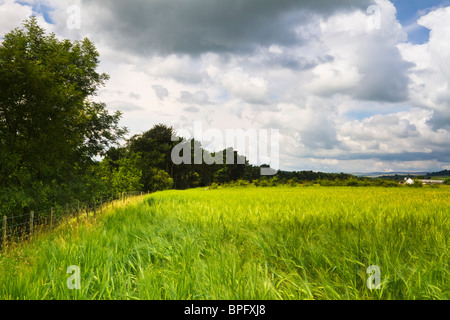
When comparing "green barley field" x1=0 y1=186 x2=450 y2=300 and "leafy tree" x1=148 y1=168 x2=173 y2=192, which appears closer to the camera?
"green barley field" x1=0 y1=186 x2=450 y2=300

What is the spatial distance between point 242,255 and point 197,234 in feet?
5.06

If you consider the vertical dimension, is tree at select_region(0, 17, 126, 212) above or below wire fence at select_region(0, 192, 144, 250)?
above

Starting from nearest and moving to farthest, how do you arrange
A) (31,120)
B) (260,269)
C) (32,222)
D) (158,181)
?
(260,269) < (32,222) < (31,120) < (158,181)

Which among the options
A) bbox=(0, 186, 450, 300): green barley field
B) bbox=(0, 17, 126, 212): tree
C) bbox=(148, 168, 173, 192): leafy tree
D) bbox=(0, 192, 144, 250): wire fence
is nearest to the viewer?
bbox=(0, 186, 450, 300): green barley field

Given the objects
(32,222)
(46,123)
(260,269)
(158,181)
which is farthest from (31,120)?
(158,181)

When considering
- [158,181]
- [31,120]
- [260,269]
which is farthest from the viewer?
[158,181]

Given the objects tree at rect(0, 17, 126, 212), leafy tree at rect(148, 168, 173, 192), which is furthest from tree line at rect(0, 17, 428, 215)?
leafy tree at rect(148, 168, 173, 192)

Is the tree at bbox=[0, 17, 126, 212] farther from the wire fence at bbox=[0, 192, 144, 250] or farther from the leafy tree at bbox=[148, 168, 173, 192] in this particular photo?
the leafy tree at bbox=[148, 168, 173, 192]

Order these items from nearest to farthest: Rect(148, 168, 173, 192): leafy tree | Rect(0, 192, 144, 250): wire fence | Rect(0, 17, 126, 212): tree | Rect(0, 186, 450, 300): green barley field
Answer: Rect(0, 186, 450, 300): green barley field
Rect(0, 192, 144, 250): wire fence
Rect(0, 17, 126, 212): tree
Rect(148, 168, 173, 192): leafy tree

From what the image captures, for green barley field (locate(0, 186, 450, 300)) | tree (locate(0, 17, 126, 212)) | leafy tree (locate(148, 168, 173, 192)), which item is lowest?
leafy tree (locate(148, 168, 173, 192))

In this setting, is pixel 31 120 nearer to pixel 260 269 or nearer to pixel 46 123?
pixel 46 123
